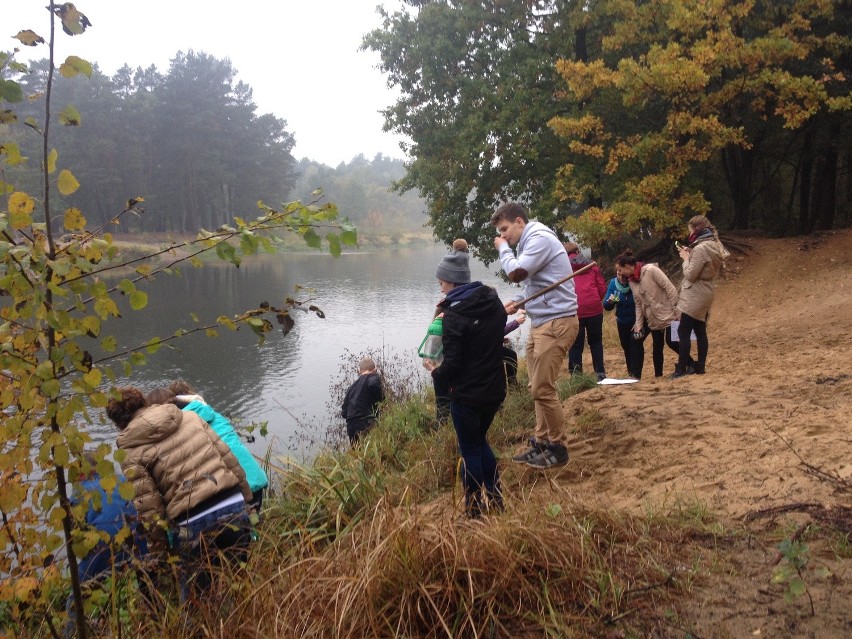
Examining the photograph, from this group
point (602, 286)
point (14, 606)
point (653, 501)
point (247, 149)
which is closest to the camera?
point (14, 606)

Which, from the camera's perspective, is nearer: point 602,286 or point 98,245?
point 98,245

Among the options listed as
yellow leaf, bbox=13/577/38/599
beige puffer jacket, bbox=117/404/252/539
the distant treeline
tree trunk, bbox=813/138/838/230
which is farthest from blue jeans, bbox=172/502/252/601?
the distant treeline

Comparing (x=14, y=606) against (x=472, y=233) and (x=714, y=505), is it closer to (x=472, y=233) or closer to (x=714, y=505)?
(x=714, y=505)

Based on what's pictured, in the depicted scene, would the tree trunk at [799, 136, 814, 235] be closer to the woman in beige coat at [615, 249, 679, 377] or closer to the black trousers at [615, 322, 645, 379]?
the black trousers at [615, 322, 645, 379]

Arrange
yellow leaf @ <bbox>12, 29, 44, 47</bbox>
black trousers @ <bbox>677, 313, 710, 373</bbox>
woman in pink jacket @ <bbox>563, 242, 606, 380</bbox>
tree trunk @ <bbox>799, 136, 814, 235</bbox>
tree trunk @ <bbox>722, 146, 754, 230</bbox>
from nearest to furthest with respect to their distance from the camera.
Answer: yellow leaf @ <bbox>12, 29, 44, 47</bbox> → black trousers @ <bbox>677, 313, 710, 373</bbox> → woman in pink jacket @ <bbox>563, 242, 606, 380</bbox> → tree trunk @ <bbox>799, 136, 814, 235</bbox> → tree trunk @ <bbox>722, 146, 754, 230</bbox>

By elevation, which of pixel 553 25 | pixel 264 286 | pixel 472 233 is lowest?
pixel 264 286

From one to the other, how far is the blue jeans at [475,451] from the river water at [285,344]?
147 cm

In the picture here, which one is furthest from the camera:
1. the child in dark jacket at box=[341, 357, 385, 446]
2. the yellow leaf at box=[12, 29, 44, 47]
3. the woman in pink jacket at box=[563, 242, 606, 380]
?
the child in dark jacket at box=[341, 357, 385, 446]

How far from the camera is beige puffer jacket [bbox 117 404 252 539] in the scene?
3.18 metres

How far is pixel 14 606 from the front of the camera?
243 cm

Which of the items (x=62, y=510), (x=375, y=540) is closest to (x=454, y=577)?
(x=375, y=540)

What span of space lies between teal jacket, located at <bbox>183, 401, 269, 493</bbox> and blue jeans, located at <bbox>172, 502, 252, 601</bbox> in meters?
0.38

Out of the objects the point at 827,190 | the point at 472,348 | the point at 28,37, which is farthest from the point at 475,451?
the point at 827,190

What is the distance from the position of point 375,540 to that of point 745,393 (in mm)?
3782
